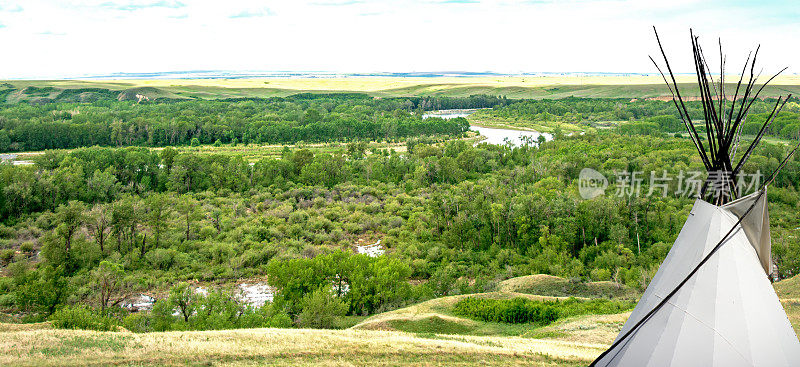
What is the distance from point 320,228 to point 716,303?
148 ft

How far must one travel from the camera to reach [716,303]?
8.50 metres

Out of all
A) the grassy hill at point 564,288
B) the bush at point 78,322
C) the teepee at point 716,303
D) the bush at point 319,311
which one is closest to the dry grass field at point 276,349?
the bush at point 78,322

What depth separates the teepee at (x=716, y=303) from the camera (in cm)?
831

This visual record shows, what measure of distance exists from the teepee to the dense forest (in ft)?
63.5

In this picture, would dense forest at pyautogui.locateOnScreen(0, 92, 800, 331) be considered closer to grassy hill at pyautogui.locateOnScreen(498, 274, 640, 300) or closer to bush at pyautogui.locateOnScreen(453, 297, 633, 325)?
grassy hill at pyautogui.locateOnScreen(498, 274, 640, 300)

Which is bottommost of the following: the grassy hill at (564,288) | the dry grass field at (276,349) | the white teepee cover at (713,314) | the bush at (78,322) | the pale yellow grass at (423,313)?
the grassy hill at (564,288)

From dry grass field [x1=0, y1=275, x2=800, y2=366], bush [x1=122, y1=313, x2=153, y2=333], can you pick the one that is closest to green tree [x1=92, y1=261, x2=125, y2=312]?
bush [x1=122, y1=313, x2=153, y2=333]

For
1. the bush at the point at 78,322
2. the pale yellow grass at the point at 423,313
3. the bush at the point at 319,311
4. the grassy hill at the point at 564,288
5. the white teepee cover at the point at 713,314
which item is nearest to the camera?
the white teepee cover at the point at 713,314

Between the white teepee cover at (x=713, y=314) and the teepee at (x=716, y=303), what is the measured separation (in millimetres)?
14

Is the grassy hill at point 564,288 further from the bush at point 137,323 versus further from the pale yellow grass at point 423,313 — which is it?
the bush at point 137,323

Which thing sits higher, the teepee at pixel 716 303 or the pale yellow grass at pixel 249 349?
the teepee at pixel 716 303

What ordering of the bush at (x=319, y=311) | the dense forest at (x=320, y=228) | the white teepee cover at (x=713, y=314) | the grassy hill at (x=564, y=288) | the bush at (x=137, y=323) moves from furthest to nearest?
1. the grassy hill at (x=564, y=288)
2. the dense forest at (x=320, y=228)
3. the bush at (x=319, y=311)
4. the bush at (x=137, y=323)
5. the white teepee cover at (x=713, y=314)

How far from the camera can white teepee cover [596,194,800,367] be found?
27.2 ft

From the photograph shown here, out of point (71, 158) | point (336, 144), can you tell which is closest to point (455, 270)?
point (71, 158)
